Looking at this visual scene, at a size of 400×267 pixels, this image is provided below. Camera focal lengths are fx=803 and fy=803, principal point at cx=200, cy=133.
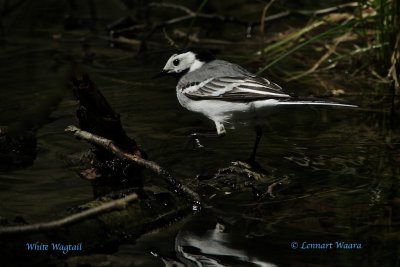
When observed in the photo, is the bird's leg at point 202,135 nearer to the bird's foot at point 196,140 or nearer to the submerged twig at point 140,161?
the bird's foot at point 196,140

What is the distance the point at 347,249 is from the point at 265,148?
235 centimetres

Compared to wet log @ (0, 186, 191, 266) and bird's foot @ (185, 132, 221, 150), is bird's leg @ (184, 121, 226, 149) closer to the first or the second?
bird's foot @ (185, 132, 221, 150)

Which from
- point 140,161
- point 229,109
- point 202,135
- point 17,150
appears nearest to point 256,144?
point 229,109

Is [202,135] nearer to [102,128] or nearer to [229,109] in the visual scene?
[229,109]

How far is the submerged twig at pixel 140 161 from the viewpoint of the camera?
536 centimetres

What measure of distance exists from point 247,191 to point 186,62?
2.24 meters

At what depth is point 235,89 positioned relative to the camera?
22.0 feet

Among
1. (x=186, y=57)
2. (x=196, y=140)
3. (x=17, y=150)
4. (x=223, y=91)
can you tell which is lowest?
(x=17, y=150)

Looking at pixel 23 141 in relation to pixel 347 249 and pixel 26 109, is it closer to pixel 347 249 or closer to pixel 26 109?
pixel 26 109

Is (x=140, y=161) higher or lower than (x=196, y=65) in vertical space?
lower

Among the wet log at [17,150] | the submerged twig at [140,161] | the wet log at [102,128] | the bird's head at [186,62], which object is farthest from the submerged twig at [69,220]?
the bird's head at [186,62]

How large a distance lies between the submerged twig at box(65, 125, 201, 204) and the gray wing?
130 cm

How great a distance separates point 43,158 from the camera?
648cm

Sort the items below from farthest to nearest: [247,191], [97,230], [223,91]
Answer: [223,91] < [247,191] < [97,230]
